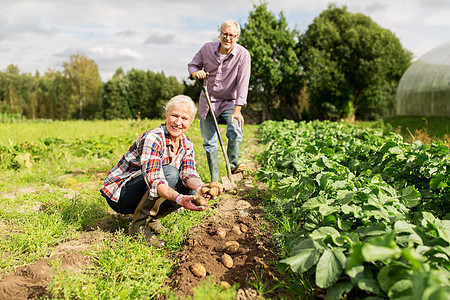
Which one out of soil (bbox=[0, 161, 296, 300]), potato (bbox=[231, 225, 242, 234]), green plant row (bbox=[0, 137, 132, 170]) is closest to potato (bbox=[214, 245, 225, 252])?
soil (bbox=[0, 161, 296, 300])

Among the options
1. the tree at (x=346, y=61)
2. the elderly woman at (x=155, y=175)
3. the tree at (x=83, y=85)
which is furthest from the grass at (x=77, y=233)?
the tree at (x=83, y=85)

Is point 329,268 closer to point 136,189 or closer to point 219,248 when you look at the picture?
point 219,248

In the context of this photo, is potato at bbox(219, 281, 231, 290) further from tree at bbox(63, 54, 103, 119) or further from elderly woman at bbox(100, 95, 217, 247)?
tree at bbox(63, 54, 103, 119)

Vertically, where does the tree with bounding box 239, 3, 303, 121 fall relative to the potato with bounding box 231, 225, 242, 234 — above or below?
above

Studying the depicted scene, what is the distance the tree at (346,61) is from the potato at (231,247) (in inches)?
824

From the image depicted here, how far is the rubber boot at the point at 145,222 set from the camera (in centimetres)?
249

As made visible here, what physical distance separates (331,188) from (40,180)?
383cm

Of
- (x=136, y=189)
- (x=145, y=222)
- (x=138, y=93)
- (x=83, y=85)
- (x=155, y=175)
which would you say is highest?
(x=83, y=85)

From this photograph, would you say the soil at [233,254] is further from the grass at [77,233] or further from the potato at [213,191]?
the potato at [213,191]

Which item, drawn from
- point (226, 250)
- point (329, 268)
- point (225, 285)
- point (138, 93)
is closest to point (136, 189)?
point (226, 250)

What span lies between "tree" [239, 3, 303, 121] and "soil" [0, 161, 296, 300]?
65.0 feet

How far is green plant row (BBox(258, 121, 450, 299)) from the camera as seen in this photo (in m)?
1.32

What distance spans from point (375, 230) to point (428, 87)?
1584 cm

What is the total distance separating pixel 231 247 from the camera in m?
2.33
